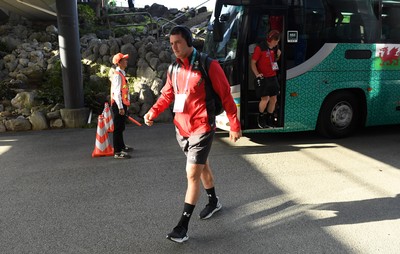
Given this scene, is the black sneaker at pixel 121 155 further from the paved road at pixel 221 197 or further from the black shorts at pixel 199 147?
the black shorts at pixel 199 147

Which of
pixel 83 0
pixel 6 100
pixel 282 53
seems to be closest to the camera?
pixel 282 53

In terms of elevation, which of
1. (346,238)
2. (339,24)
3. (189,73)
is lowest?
(346,238)

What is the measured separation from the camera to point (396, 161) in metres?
5.88

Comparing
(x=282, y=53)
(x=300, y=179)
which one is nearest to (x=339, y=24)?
(x=282, y=53)

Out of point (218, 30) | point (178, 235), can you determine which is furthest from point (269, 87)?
point (178, 235)

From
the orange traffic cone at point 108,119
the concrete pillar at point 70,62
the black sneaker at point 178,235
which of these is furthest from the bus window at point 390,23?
the concrete pillar at point 70,62

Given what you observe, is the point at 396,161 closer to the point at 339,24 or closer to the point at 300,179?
the point at 300,179

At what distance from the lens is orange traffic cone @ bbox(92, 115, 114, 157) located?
6207mm

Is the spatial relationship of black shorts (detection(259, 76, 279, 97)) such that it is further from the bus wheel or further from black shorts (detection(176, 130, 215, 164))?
black shorts (detection(176, 130, 215, 164))

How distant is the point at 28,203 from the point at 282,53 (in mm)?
4692

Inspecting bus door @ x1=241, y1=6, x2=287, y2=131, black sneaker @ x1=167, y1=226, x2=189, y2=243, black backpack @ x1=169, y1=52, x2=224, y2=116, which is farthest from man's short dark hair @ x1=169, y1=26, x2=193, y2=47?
bus door @ x1=241, y1=6, x2=287, y2=131

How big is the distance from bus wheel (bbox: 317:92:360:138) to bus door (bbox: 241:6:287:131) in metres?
1.00

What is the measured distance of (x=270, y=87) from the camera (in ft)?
21.0

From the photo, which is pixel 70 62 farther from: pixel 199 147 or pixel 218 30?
pixel 199 147
